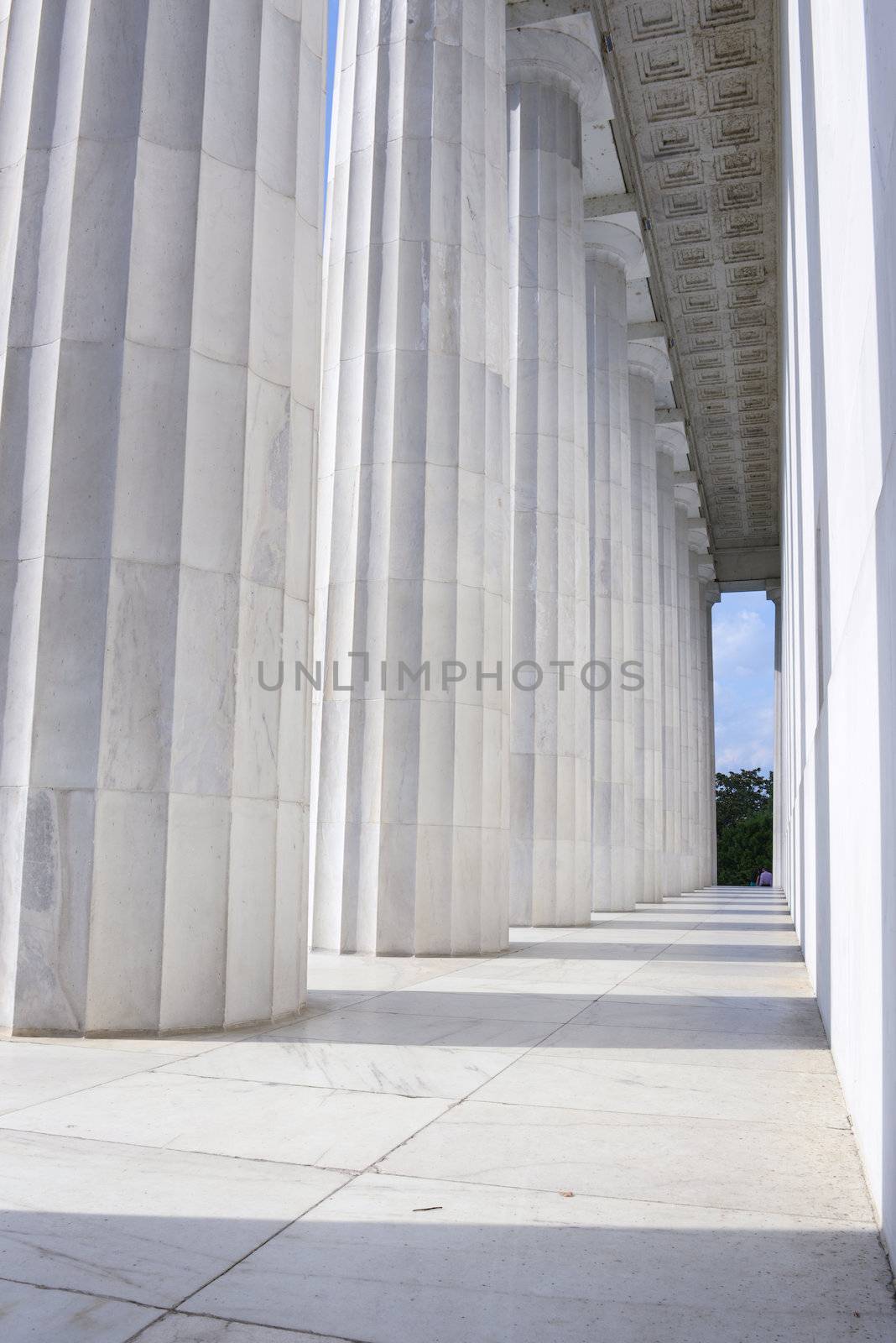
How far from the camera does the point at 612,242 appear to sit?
45250 mm

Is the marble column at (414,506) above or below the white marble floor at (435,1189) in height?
above

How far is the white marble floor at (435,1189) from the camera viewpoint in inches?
207

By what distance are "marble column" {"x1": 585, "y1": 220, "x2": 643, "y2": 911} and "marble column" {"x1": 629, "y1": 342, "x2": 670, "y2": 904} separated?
7065mm

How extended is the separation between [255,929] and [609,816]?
99.0 feet

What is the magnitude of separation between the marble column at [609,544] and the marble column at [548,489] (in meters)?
8.05

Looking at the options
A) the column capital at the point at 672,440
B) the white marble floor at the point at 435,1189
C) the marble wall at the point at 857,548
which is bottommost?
the white marble floor at the point at 435,1189

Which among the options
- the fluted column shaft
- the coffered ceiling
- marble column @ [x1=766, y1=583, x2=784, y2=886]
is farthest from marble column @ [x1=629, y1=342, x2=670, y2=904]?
marble column @ [x1=766, y1=583, x2=784, y2=886]

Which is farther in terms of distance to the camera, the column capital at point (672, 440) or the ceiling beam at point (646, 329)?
the column capital at point (672, 440)

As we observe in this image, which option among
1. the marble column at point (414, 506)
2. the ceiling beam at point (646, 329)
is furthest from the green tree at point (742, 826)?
the marble column at point (414, 506)

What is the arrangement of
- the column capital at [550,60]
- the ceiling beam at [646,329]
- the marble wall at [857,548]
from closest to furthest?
the marble wall at [857,548]
the column capital at [550,60]
the ceiling beam at [646,329]

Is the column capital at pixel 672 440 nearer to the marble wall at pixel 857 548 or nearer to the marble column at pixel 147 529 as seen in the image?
the marble wall at pixel 857 548

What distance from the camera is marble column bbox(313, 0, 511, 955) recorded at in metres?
21.8

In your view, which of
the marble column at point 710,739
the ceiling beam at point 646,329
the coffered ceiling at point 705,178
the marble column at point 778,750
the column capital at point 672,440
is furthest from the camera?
the marble column at point 710,739

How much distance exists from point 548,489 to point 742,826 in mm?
111556
